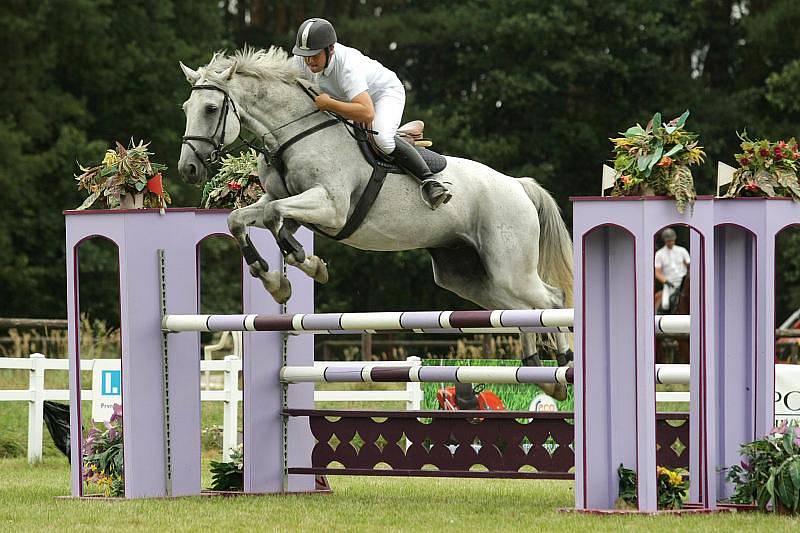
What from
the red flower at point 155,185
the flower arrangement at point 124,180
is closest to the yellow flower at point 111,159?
the flower arrangement at point 124,180

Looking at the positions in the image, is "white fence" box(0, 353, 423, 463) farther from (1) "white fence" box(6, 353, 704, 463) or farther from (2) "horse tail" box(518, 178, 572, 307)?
(2) "horse tail" box(518, 178, 572, 307)

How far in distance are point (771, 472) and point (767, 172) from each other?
1369mm

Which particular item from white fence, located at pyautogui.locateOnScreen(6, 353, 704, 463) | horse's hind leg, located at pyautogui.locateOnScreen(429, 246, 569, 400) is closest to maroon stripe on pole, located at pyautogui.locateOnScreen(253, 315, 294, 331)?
horse's hind leg, located at pyautogui.locateOnScreen(429, 246, 569, 400)

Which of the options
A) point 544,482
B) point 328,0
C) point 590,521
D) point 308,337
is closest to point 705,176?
point 328,0

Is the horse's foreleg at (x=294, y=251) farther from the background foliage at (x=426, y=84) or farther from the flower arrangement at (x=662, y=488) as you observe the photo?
the background foliage at (x=426, y=84)

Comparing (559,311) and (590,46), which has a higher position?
(590,46)

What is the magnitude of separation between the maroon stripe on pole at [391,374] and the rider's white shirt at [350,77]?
135 cm

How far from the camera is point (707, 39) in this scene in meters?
27.6

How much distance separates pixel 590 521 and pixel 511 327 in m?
1.05

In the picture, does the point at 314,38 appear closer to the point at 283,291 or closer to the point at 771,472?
→ the point at 283,291

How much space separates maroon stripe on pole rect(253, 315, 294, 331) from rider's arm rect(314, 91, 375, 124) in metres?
1.05

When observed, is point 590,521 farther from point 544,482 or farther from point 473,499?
point 544,482

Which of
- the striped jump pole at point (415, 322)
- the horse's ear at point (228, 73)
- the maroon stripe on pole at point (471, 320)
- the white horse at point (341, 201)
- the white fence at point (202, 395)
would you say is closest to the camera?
the striped jump pole at point (415, 322)

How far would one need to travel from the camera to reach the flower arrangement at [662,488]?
19.9 ft
